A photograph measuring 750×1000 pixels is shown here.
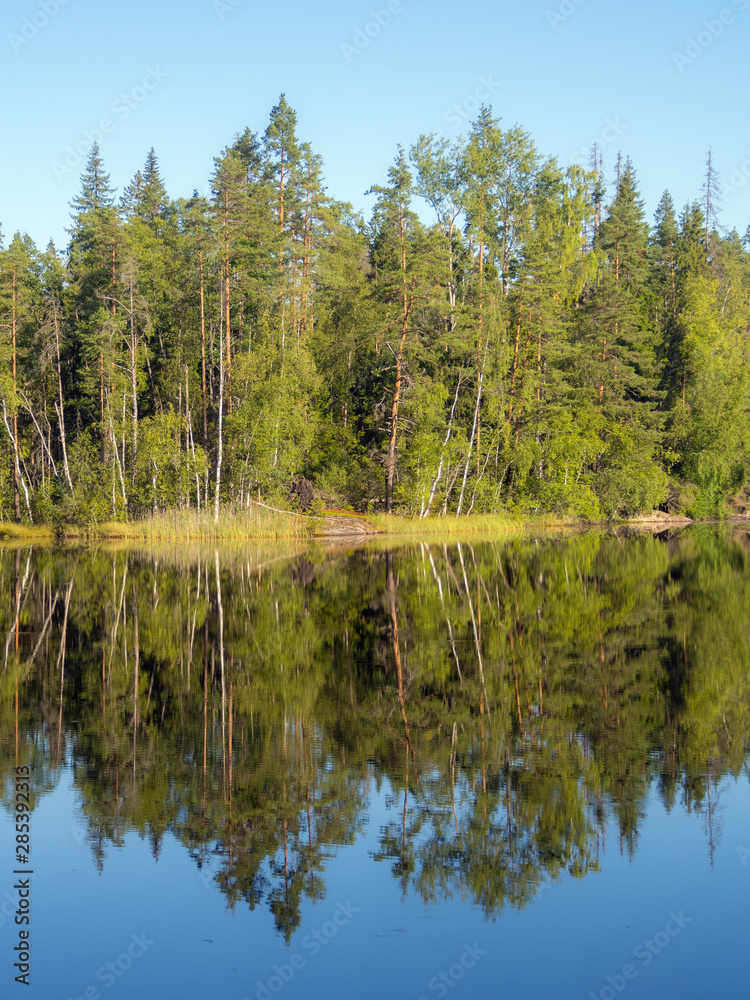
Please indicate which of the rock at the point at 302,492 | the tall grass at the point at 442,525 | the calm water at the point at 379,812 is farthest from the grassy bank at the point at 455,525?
the calm water at the point at 379,812

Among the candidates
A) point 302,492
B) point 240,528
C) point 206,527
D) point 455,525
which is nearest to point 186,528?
point 206,527

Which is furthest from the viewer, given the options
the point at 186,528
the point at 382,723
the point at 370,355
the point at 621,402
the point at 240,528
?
the point at 621,402

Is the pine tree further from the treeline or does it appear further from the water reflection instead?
the water reflection

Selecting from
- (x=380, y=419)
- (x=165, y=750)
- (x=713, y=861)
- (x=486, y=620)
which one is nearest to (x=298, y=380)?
(x=380, y=419)

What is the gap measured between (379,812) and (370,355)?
52.2 m

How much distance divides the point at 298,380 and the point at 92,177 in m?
32.8

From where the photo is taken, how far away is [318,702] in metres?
11.9

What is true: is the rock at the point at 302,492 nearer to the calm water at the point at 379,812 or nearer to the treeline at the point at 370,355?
the treeline at the point at 370,355

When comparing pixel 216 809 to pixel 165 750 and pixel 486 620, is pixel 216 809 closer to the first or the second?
pixel 165 750

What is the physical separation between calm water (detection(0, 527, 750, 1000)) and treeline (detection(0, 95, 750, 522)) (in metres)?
30.2

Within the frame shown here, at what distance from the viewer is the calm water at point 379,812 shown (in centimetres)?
589

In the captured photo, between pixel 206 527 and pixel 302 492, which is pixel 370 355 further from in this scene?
pixel 206 527

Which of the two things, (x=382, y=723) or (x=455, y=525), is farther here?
(x=455, y=525)

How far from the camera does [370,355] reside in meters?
58.9
